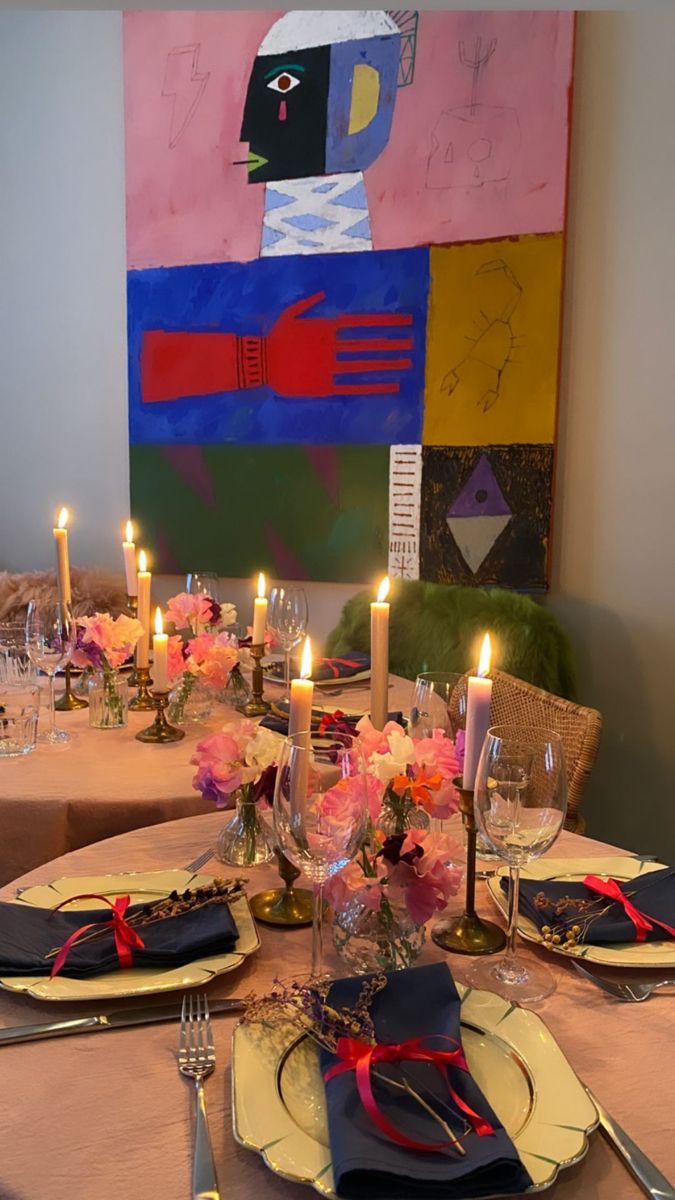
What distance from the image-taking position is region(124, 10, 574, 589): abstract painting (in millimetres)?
2781

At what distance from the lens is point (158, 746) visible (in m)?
1.77

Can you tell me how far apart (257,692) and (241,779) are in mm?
766

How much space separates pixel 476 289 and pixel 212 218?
929mm

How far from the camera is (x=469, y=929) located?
1.07 meters

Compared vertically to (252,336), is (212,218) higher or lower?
higher

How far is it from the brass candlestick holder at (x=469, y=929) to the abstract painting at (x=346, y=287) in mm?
1849

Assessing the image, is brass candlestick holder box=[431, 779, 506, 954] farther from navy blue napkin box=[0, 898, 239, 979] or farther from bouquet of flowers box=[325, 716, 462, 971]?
navy blue napkin box=[0, 898, 239, 979]

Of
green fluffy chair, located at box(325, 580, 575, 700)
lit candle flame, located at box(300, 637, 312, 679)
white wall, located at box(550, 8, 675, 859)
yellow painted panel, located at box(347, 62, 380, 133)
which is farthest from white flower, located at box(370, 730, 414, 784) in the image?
yellow painted panel, located at box(347, 62, 380, 133)

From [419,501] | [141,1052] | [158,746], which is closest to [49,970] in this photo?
[141,1052]

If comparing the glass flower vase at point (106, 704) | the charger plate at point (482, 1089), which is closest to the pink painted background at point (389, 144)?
the glass flower vase at point (106, 704)

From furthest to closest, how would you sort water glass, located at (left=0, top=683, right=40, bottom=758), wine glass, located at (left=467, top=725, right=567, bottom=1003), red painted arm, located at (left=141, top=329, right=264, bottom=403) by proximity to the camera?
1. red painted arm, located at (left=141, top=329, right=264, bottom=403)
2. water glass, located at (left=0, top=683, right=40, bottom=758)
3. wine glass, located at (left=467, top=725, right=567, bottom=1003)

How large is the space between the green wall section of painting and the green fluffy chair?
0.27 metres

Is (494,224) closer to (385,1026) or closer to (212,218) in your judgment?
(212,218)

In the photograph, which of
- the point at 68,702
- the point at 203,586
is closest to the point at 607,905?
the point at 68,702
